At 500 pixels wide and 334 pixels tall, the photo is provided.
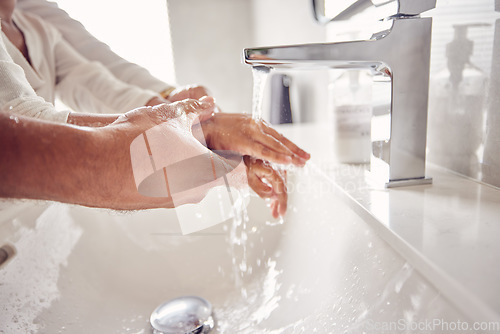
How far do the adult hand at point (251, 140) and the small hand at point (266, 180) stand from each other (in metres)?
0.01

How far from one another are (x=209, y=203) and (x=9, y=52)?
0.26m

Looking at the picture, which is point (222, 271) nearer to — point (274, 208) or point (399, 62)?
point (274, 208)

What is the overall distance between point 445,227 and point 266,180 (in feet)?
0.70

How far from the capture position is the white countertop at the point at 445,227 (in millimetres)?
208

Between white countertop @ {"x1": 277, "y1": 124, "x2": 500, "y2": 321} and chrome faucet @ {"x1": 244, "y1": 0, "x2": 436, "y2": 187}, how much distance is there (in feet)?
0.11

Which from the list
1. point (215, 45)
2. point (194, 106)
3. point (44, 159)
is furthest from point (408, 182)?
point (215, 45)

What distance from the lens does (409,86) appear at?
0.37 metres

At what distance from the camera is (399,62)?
37 centimetres

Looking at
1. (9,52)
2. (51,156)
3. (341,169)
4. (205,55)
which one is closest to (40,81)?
(9,52)

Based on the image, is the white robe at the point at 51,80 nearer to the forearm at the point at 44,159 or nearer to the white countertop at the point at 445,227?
the forearm at the point at 44,159

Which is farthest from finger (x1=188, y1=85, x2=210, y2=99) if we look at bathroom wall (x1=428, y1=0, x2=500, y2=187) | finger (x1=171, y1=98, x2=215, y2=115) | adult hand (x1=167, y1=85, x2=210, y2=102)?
bathroom wall (x1=428, y1=0, x2=500, y2=187)

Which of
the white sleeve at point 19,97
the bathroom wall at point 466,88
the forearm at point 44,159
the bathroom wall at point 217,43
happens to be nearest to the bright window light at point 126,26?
the white sleeve at point 19,97

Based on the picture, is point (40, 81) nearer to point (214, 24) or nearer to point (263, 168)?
point (263, 168)

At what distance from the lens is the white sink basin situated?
31 cm
